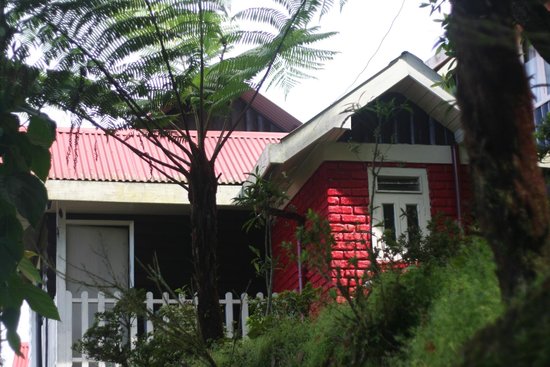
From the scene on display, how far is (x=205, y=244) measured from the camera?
8.76m

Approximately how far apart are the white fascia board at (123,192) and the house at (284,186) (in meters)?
0.01

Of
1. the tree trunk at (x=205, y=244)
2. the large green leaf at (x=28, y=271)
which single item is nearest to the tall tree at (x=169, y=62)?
the tree trunk at (x=205, y=244)

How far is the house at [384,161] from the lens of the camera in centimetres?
1180

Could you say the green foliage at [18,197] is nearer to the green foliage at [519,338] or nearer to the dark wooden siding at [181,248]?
the green foliage at [519,338]

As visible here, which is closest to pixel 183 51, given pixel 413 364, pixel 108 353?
pixel 108 353

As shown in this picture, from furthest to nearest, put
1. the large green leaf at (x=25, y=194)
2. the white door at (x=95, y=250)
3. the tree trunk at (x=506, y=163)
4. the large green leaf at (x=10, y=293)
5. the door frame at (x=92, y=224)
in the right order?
the white door at (x=95, y=250) < the door frame at (x=92, y=224) < the large green leaf at (x=25, y=194) < the large green leaf at (x=10, y=293) < the tree trunk at (x=506, y=163)

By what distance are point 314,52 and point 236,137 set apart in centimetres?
625

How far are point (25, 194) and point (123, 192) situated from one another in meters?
7.99

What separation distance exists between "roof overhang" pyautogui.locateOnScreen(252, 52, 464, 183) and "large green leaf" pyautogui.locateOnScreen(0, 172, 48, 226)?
638 cm

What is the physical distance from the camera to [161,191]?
1352 centimetres

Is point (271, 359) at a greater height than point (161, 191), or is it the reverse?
point (161, 191)

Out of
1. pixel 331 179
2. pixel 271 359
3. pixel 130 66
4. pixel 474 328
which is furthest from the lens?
pixel 331 179

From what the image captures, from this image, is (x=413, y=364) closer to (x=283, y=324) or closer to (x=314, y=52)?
(x=283, y=324)

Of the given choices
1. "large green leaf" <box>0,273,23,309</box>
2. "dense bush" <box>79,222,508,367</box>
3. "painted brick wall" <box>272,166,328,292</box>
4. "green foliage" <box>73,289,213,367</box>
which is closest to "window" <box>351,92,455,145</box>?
"painted brick wall" <box>272,166,328,292</box>
